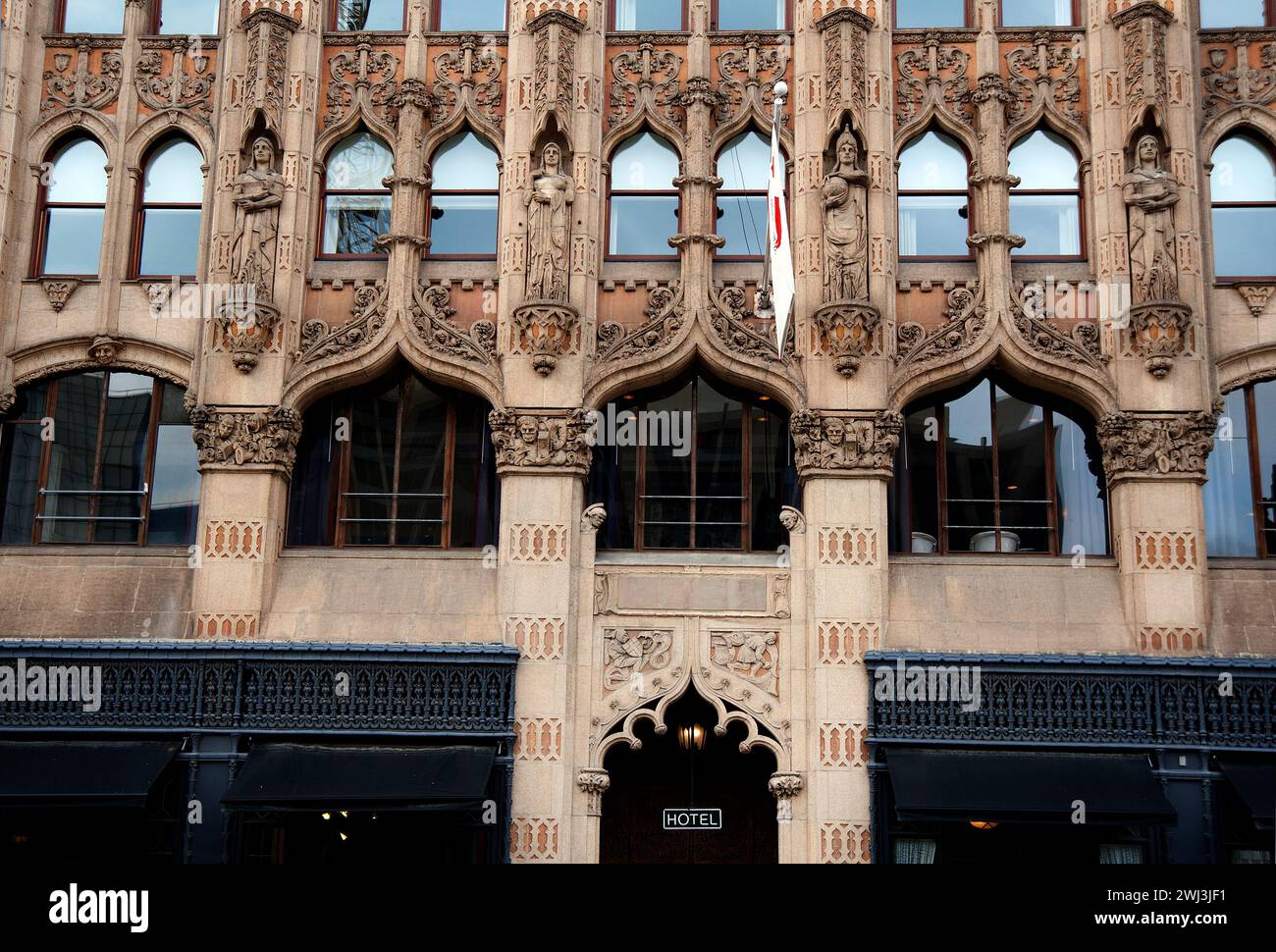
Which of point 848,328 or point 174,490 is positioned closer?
point 848,328

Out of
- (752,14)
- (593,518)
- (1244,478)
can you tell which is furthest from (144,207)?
(1244,478)

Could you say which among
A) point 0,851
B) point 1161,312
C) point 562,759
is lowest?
point 0,851

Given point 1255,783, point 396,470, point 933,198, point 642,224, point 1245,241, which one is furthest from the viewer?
point 642,224

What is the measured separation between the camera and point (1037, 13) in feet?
81.8

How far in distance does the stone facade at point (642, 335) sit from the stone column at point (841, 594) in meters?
0.05

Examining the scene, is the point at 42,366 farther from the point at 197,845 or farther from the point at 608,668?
the point at 608,668

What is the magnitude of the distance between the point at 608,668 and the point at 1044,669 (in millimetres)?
6104

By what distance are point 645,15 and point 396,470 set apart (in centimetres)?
841

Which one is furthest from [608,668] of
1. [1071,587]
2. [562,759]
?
[1071,587]

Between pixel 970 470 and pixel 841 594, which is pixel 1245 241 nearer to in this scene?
pixel 970 470

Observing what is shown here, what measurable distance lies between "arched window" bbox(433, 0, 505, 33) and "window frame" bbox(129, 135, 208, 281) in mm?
4468

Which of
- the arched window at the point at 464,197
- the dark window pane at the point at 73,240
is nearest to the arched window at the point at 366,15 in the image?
the arched window at the point at 464,197

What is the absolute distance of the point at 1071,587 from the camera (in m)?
22.7

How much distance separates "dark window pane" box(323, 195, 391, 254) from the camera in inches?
963
